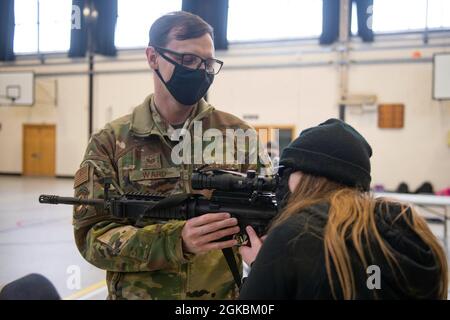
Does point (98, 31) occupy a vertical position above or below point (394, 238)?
above

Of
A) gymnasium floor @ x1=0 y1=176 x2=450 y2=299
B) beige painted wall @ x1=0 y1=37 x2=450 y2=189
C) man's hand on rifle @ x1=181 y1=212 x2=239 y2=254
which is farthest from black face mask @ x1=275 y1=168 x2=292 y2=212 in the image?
beige painted wall @ x1=0 y1=37 x2=450 y2=189

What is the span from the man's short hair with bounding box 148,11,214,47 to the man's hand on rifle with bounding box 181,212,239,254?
20.6 inches

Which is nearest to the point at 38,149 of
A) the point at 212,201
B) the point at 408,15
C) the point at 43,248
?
the point at 43,248

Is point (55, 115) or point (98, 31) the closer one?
point (98, 31)

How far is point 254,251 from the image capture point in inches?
41.7

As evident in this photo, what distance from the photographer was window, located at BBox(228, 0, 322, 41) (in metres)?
7.33

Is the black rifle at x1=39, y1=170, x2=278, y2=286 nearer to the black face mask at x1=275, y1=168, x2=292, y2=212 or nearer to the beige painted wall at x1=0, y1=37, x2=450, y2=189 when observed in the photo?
the black face mask at x1=275, y1=168, x2=292, y2=212

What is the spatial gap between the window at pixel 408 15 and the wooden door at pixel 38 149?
822 centimetres

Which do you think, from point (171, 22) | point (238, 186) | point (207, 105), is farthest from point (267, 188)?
point (171, 22)

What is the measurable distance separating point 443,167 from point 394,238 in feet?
26.6

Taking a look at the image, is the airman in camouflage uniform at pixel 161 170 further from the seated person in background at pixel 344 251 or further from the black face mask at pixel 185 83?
the seated person in background at pixel 344 251

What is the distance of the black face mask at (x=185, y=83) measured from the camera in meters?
1.28
